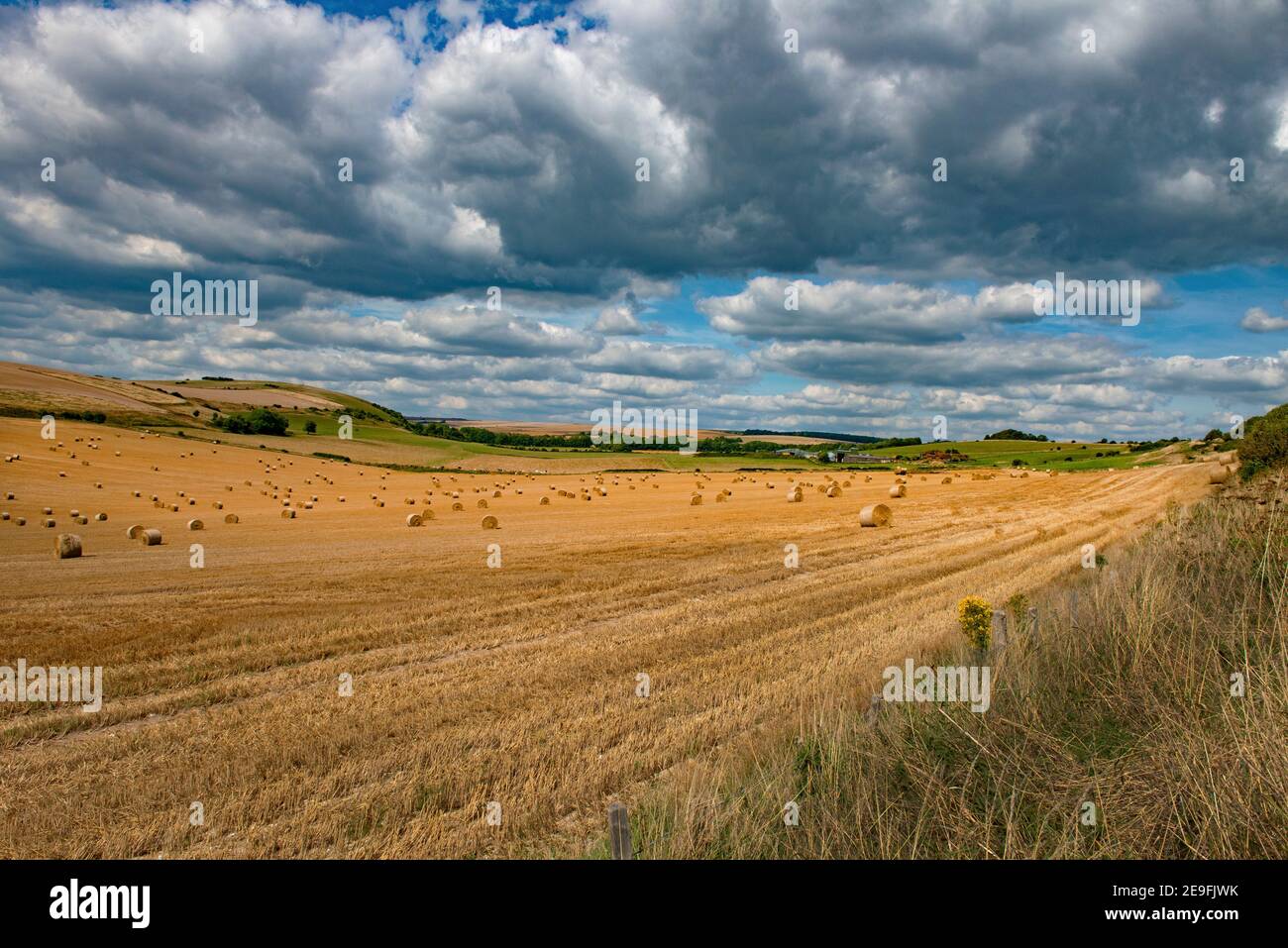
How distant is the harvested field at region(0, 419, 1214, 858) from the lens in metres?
6.67

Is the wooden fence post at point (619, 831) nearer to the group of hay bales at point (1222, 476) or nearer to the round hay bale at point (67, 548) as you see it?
the group of hay bales at point (1222, 476)

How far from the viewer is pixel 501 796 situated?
22.7ft

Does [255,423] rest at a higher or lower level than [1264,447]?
higher

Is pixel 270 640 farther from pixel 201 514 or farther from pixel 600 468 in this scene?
pixel 600 468

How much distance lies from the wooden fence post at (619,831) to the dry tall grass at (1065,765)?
0.84 metres

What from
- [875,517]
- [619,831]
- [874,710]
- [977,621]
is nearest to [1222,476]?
[875,517]

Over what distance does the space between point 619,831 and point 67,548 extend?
92.3 ft

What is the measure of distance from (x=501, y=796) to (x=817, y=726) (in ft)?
10.2

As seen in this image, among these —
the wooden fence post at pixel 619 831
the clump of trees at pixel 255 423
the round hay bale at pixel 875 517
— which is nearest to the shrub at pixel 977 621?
the wooden fence post at pixel 619 831

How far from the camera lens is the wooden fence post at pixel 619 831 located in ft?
13.8

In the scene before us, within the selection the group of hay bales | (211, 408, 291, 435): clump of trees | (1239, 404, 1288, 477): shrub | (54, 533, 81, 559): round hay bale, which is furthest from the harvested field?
(211, 408, 291, 435): clump of trees

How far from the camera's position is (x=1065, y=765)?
5758 millimetres

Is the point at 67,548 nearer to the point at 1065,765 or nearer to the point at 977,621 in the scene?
the point at 977,621
